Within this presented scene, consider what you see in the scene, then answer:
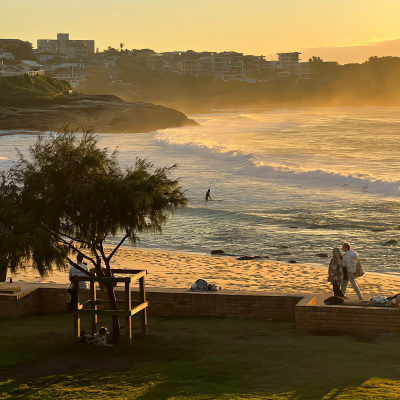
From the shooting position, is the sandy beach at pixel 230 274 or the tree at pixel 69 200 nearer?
the tree at pixel 69 200

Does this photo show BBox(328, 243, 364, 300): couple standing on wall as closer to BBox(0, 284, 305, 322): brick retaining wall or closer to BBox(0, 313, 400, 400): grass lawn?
BBox(0, 284, 305, 322): brick retaining wall

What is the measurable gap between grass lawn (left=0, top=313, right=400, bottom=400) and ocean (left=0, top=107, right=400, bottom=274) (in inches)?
351

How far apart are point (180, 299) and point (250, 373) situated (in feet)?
10.0

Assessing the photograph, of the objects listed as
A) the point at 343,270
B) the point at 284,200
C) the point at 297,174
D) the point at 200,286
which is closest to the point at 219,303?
the point at 200,286

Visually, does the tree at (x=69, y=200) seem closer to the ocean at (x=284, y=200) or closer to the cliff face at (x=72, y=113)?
the ocean at (x=284, y=200)

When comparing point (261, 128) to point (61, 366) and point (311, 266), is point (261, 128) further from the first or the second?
point (61, 366)

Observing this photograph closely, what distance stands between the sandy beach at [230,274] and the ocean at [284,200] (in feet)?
4.34

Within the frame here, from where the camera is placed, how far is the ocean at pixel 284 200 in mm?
20906

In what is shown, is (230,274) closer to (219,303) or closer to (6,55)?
(219,303)

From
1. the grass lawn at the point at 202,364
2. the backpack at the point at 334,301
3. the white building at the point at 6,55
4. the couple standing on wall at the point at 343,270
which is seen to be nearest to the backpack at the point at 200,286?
the grass lawn at the point at 202,364

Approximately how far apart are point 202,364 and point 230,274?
26.7ft

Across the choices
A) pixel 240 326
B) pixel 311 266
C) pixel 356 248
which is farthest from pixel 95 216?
pixel 356 248

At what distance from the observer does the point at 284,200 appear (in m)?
31.3

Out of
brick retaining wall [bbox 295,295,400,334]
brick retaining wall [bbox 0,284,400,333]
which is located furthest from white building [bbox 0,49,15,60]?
brick retaining wall [bbox 295,295,400,334]
